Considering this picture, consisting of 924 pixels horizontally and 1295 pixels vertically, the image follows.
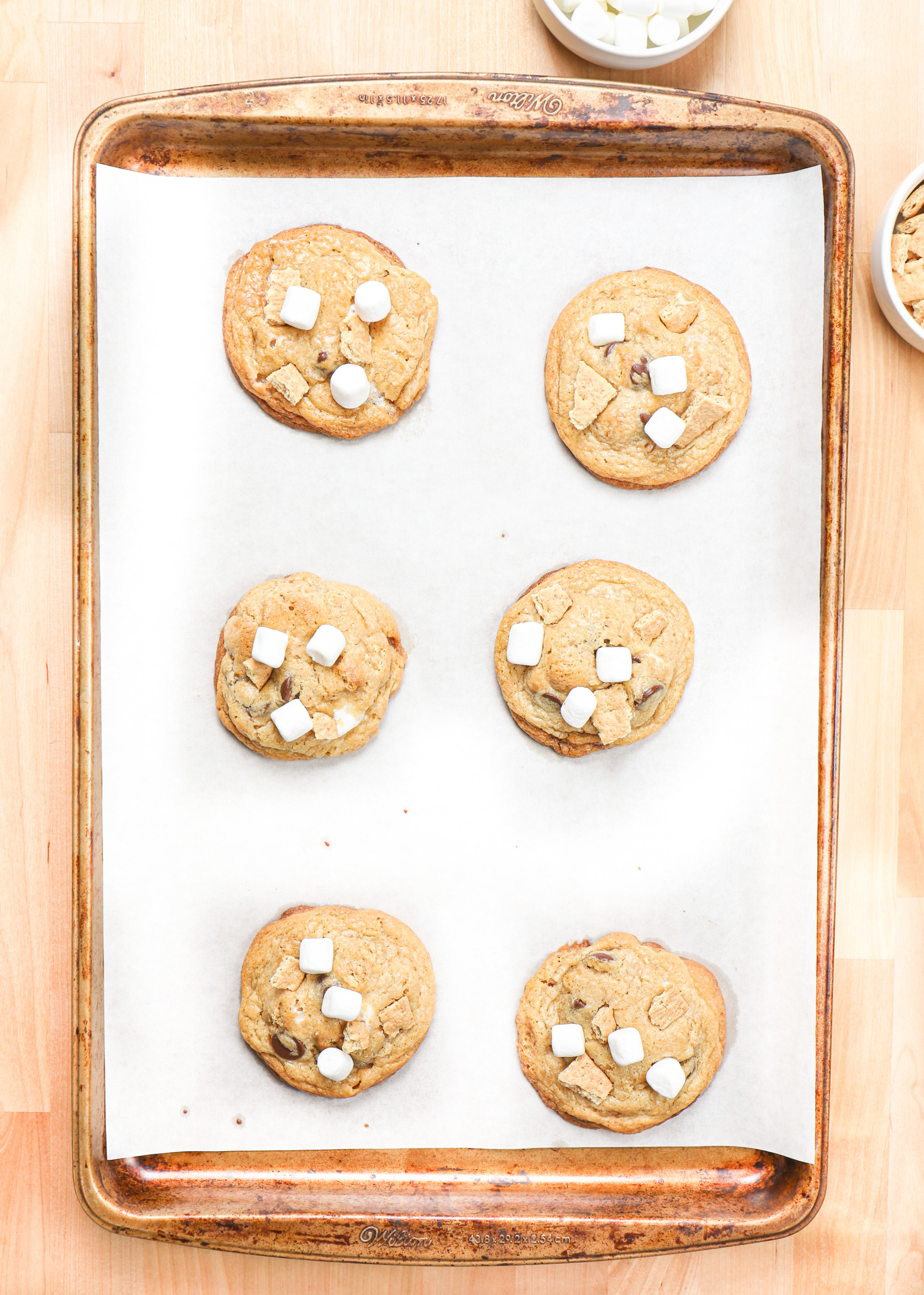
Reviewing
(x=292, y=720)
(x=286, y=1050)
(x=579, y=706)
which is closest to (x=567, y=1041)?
(x=286, y=1050)

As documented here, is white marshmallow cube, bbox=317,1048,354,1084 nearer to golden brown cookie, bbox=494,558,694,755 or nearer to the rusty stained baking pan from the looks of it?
the rusty stained baking pan

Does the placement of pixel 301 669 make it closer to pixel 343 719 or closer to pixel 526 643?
pixel 343 719

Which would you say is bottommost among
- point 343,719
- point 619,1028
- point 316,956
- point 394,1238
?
point 394,1238

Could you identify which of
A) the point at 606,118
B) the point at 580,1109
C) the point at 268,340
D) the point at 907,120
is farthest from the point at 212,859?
the point at 907,120

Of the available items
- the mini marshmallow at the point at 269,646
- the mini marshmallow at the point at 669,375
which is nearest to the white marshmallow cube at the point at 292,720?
the mini marshmallow at the point at 269,646

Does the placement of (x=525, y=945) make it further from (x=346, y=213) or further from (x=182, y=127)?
(x=182, y=127)

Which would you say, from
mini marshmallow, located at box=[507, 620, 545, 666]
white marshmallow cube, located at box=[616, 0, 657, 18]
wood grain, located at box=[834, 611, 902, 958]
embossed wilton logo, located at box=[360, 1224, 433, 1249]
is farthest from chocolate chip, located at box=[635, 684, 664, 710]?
white marshmallow cube, located at box=[616, 0, 657, 18]
